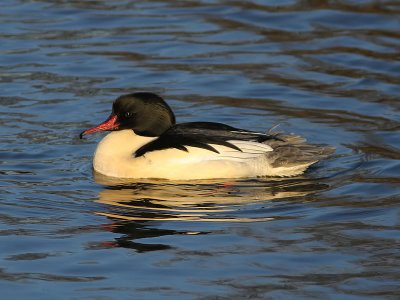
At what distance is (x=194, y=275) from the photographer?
332 inches

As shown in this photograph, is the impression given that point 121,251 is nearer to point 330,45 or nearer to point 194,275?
point 194,275

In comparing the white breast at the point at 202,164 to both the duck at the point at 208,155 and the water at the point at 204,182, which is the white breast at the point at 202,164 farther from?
the water at the point at 204,182

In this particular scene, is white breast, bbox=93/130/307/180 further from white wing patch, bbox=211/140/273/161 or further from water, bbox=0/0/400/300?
water, bbox=0/0/400/300

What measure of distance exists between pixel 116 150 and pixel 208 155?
96 centimetres

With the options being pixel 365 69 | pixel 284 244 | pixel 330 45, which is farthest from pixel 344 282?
pixel 330 45

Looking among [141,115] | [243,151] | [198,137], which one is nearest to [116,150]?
[141,115]

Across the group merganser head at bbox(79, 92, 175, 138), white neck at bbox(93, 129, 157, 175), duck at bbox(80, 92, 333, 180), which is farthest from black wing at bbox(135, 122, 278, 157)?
merganser head at bbox(79, 92, 175, 138)

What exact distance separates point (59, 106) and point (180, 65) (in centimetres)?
222

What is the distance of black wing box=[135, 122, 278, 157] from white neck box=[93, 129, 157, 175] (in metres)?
0.18

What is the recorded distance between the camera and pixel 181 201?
10484mm

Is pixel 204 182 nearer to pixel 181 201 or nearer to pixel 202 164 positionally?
pixel 202 164

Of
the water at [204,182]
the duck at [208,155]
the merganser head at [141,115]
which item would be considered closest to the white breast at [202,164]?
the duck at [208,155]

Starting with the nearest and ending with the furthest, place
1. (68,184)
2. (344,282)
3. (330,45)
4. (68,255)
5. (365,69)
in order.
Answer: (344,282) → (68,255) → (68,184) → (365,69) → (330,45)

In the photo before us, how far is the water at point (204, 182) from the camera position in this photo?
850 cm
